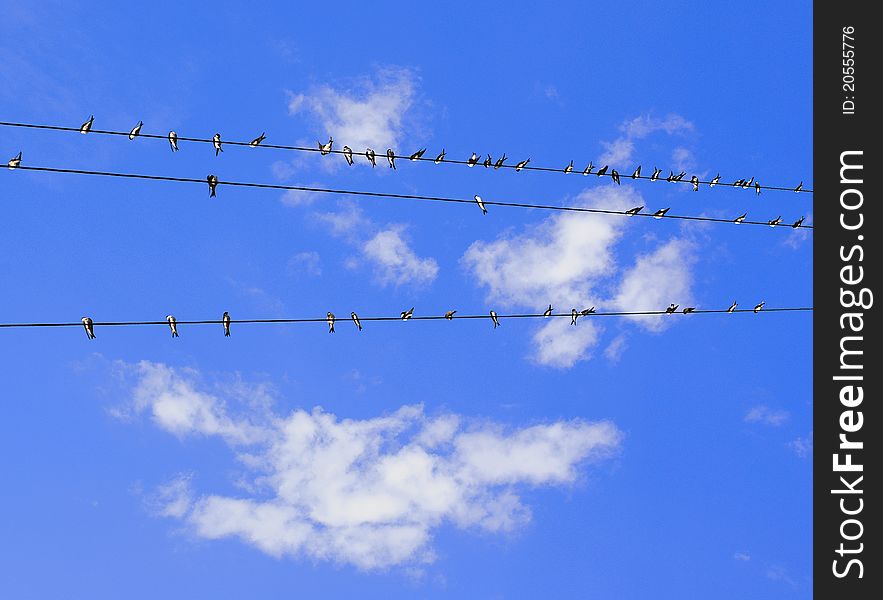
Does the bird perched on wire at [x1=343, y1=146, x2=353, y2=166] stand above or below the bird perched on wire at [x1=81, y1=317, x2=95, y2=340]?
above

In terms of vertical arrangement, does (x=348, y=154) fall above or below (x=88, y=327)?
above

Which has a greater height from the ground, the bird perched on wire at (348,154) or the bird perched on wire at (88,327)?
the bird perched on wire at (348,154)
